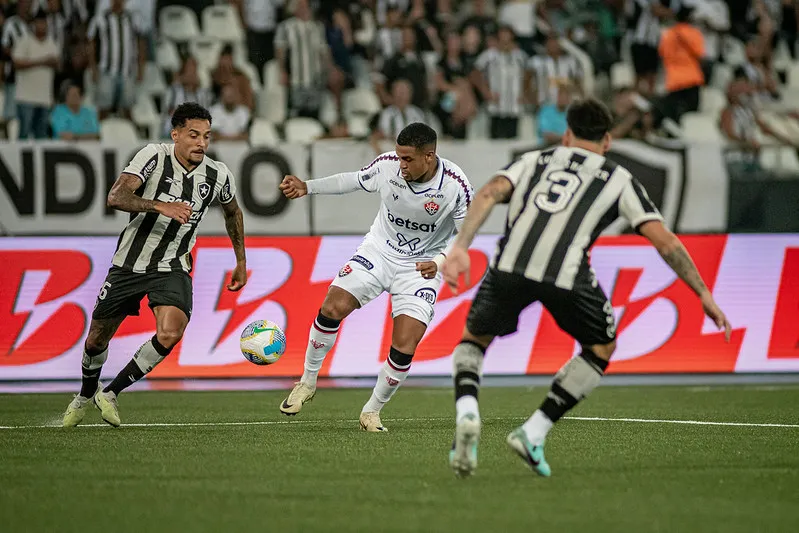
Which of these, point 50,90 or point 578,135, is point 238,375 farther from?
point 578,135

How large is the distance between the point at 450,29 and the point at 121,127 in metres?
5.04

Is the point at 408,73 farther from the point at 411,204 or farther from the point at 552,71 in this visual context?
the point at 411,204

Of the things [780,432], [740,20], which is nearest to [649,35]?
[740,20]

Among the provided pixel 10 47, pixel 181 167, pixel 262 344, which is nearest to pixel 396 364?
pixel 262 344

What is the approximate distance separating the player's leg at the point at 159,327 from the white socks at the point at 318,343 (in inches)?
35.5

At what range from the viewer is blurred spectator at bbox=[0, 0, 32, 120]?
53.9ft

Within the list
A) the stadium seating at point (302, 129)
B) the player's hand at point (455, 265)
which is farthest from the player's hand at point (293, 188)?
the stadium seating at point (302, 129)

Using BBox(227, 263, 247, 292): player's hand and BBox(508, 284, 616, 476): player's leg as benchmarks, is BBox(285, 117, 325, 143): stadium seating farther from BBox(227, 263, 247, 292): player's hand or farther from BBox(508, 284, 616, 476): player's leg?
BBox(508, 284, 616, 476): player's leg

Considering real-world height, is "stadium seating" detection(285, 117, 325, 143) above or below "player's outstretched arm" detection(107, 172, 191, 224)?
below

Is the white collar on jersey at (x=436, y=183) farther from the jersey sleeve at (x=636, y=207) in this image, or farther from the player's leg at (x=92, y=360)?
the jersey sleeve at (x=636, y=207)

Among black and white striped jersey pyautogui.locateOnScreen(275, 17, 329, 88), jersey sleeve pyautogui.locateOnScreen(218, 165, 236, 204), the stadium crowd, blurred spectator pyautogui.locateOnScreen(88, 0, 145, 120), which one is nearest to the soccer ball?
jersey sleeve pyautogui.locateOnScreen(218, 165, 236, 204)

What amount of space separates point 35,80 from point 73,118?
37.1 inches

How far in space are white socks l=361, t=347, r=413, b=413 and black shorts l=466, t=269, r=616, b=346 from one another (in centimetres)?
243

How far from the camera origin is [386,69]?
1723 cm
